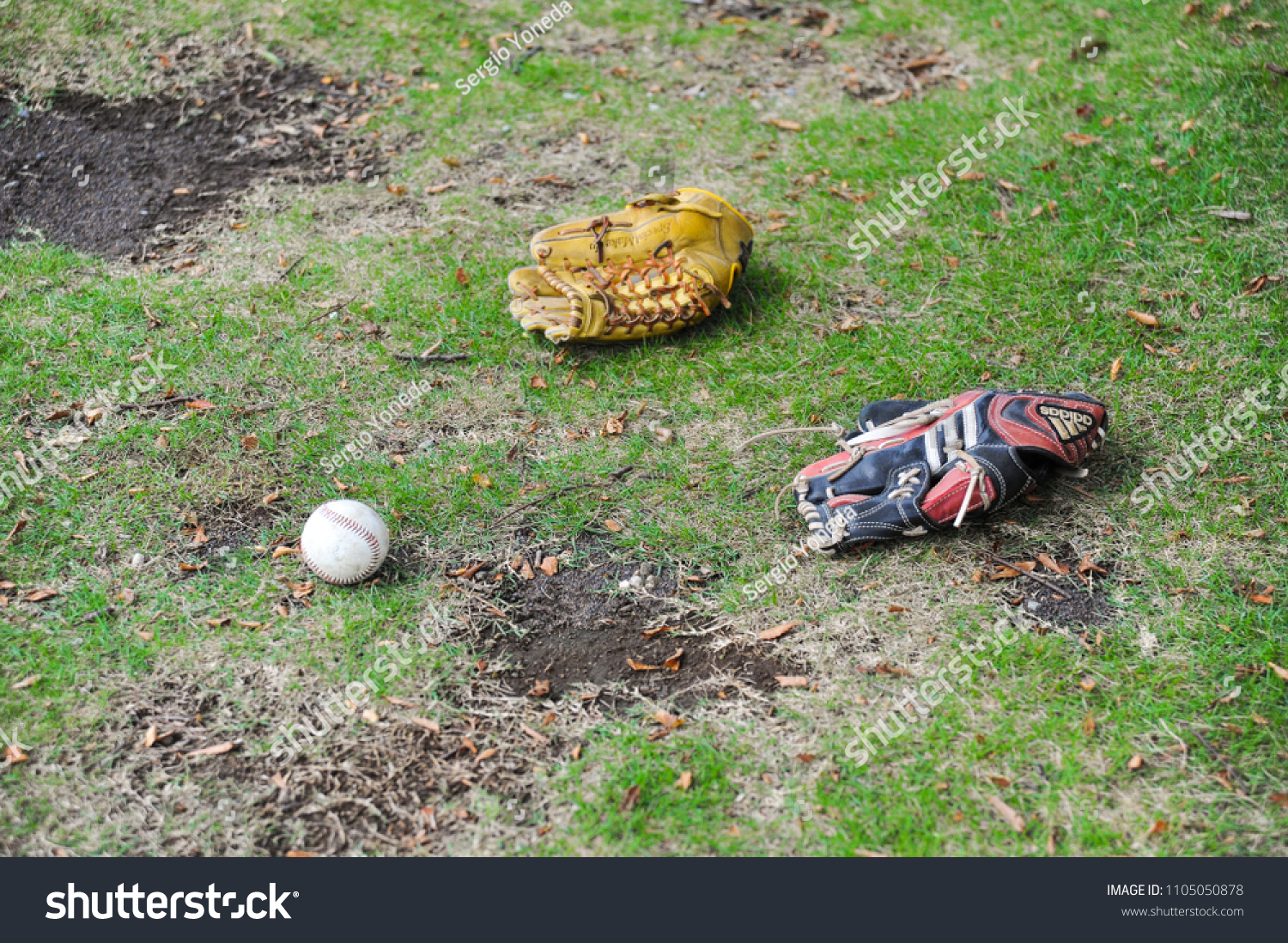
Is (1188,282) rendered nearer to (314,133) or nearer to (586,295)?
(586,295)

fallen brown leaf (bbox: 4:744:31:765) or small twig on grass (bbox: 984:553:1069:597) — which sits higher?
small twig on grass (bbox: 984:553:1069:597)

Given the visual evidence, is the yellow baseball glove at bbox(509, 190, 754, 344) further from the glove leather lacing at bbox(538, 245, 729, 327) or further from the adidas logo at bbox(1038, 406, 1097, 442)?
the adidas logo at bbox(1038, 406, 1097, 442)

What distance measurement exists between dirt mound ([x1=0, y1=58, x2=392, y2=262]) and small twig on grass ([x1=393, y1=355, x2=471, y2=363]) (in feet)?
5.28

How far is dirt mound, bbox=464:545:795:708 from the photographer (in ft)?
10.8

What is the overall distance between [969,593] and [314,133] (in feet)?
15.3

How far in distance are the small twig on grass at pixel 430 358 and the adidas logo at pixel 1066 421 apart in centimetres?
254

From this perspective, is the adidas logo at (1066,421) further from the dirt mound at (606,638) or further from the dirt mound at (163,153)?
the dirt mound at (163,153)

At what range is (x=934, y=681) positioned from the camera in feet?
10.6
